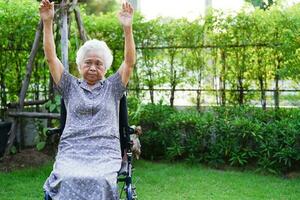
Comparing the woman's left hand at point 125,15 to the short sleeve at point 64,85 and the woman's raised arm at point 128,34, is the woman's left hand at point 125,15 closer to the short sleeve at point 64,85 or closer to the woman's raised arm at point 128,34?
the woman's raised arm at point 128,34

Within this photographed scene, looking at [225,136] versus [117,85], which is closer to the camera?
[117,85]

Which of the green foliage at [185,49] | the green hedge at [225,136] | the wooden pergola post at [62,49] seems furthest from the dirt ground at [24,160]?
the green hedge at [225,136]

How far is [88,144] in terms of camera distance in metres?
3.24

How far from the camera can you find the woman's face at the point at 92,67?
3.40 metres

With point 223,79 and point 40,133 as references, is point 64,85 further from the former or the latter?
point 223,79

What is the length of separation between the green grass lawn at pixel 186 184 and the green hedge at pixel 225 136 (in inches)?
9.4

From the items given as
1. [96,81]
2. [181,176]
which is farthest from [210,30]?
[96,81]

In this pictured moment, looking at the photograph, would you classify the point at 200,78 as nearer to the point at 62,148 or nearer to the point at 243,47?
the point at 243,47

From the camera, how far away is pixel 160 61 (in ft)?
22.9

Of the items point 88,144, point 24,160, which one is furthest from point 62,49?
point 88,144

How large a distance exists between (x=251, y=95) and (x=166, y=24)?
52.1 inches

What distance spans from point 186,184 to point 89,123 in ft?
7.08

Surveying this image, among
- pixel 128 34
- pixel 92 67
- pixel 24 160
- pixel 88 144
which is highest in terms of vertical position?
pixel 128 34

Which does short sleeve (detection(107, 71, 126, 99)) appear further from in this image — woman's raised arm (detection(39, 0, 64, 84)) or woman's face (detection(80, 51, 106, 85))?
woman's raised arm (detection(39, 0, 64, 84))
